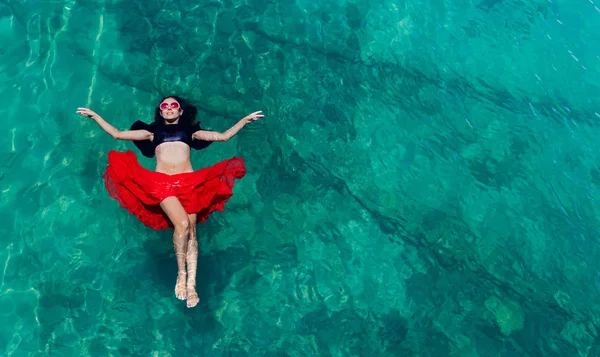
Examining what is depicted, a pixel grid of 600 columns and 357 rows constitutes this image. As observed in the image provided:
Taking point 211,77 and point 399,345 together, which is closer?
point 399,345

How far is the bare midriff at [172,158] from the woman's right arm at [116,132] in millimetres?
251

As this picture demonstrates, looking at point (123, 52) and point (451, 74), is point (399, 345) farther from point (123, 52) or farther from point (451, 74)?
point (123, 52)

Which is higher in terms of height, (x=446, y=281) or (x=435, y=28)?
(x=435, y=28)

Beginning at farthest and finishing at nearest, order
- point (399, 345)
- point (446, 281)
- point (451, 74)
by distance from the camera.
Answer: point (451, 74), point (446, 281), point (399, 345)

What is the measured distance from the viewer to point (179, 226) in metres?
6.88

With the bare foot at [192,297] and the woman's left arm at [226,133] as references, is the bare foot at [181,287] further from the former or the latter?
the woman's left arm at [226,133]

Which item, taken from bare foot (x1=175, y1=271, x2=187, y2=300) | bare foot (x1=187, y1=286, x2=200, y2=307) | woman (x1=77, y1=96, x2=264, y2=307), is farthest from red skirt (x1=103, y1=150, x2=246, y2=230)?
bare foot (x1=187, y1=286, x2=200, y2=307)

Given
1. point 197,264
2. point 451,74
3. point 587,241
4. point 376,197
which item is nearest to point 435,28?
point 451,74

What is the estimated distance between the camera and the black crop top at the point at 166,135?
24.8 feet

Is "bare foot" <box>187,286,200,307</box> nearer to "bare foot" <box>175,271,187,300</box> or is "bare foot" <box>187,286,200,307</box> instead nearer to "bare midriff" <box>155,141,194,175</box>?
"bare foot" <box>175,271,187,300</box>

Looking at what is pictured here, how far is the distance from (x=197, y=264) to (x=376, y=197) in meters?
2.74

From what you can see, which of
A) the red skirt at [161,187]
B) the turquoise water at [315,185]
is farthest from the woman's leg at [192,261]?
the turquoise water at [315,185]

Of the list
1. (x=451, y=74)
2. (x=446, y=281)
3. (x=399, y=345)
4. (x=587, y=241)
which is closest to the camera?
(x=399, y=345)

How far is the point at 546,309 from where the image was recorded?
811cm
